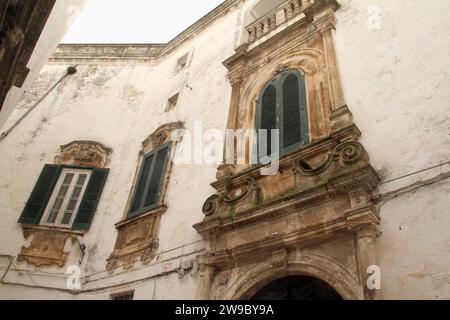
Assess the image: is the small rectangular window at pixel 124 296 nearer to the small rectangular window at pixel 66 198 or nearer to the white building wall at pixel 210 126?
the white building wall at pixel 210 126

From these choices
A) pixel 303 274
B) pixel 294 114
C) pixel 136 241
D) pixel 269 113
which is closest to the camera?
pixel 303 274

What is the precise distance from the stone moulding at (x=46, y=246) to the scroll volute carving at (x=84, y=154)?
6.37 feet

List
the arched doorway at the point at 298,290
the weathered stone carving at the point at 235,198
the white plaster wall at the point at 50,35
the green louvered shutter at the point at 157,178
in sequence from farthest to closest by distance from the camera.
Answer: the white plaster wall at the point at 50,35
the green louvered shutter at the point at 157,178
the weathered stone carving at the point at 235,198
the arched doorway at the point at 298,290

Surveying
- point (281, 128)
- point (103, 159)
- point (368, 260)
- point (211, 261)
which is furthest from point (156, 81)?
point (368, 260)

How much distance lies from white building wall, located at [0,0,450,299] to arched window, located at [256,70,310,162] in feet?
2.72

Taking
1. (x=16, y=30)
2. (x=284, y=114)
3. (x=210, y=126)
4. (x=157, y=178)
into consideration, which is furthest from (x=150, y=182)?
(x=16, y=30)

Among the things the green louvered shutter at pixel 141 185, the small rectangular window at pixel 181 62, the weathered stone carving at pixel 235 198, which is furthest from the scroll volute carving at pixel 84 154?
the weathered stone carving at pixel 235 198

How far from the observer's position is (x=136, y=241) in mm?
7273

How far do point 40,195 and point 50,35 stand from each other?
3717 mm

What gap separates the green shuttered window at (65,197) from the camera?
8422 mm

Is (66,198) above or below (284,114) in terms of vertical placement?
below

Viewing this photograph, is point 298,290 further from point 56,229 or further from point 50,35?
point 50,35

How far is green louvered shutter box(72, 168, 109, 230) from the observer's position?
8.31 m

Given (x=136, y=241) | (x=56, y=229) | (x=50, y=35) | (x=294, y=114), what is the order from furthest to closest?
(x=50, y=35), (x=56, y=229), (x=136, y=241), (x=294, y=114)
